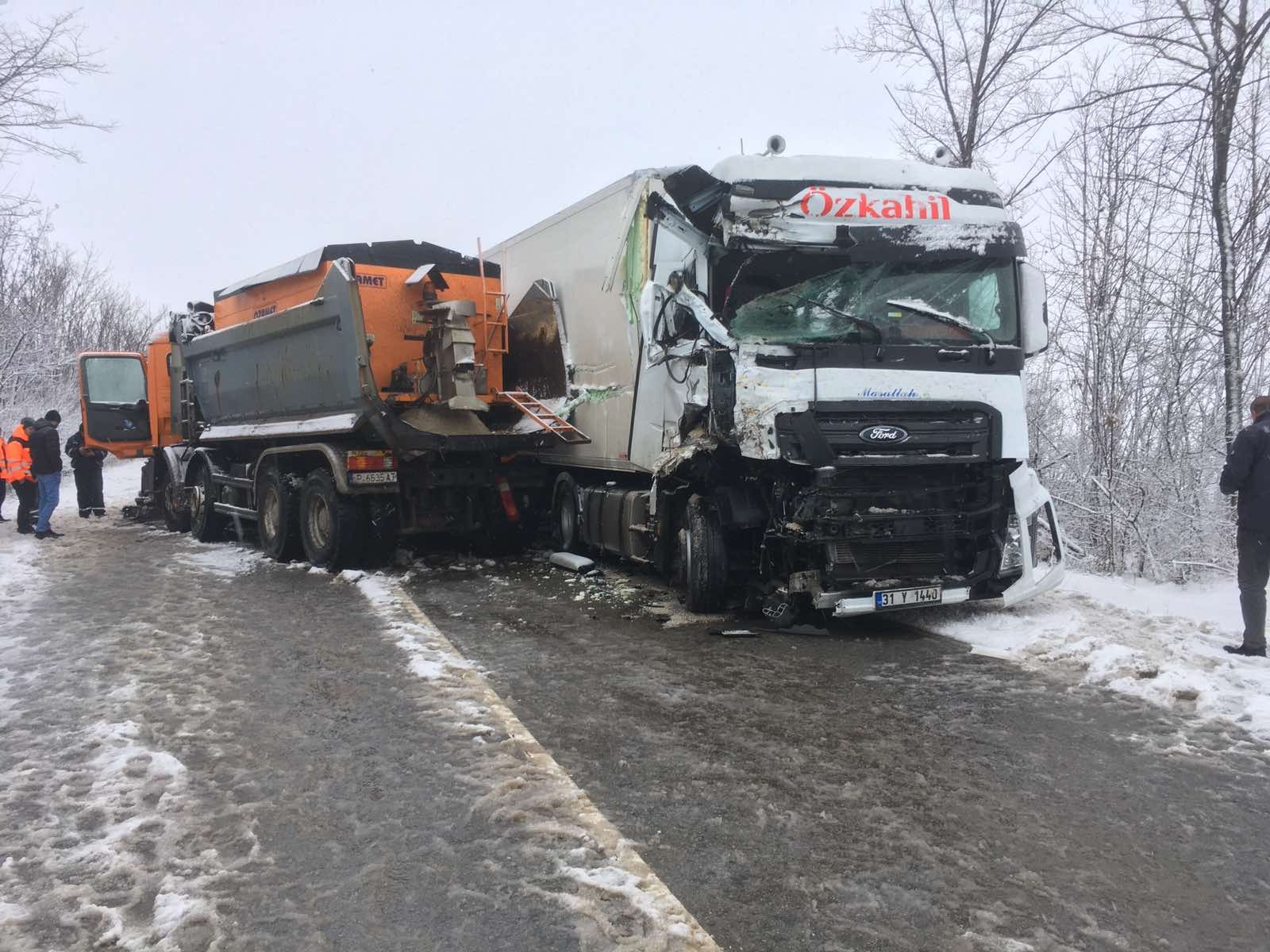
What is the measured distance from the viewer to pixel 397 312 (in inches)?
390

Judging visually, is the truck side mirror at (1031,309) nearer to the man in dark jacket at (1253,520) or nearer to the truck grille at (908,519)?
the truck grille at (908,519)

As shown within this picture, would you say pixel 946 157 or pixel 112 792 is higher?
pixel 946 157

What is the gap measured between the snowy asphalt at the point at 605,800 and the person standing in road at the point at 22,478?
9.84m

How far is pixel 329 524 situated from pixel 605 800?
22.6 ft

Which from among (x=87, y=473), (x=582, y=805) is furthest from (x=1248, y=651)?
(x=87, y=473)

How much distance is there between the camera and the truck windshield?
6.49m

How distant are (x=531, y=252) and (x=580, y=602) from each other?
14.7ft

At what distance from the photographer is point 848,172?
23.4ft

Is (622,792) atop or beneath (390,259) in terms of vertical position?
beneath

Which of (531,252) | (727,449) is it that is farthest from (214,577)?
(727,449)

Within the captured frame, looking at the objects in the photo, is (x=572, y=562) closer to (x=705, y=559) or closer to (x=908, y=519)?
(x=705, y=559)

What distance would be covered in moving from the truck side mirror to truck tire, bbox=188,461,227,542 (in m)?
10.7

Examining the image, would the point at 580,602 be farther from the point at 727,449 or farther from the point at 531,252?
the point at 531,252

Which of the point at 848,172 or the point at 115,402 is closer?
the point at 848,172
